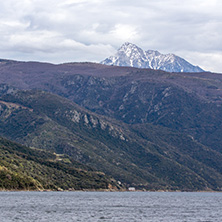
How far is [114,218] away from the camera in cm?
15825

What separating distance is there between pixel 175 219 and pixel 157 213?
901 inches

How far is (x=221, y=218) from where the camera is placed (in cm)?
17088

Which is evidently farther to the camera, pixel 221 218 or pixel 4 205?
pixel 4 205

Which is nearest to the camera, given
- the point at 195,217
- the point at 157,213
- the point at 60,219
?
the point at 60,219

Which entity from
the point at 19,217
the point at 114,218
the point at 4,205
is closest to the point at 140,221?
the point at 114,218

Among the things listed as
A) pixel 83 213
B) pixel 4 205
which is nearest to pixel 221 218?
pixel 83 213

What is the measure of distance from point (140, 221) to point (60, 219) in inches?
883

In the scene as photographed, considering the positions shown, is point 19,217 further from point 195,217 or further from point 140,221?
point 195,217

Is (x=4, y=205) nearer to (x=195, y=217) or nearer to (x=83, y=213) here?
(x=83, y=213)

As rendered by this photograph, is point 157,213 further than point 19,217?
Yes

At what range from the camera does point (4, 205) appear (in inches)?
7451

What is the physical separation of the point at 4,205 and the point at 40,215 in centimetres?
3251

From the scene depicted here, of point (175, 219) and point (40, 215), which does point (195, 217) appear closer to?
point (175, 219)

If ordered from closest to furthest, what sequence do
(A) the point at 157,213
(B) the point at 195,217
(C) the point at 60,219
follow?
(C) the point at 60,219 < (B) the point at 195,217 < (A) the point at 157,213
